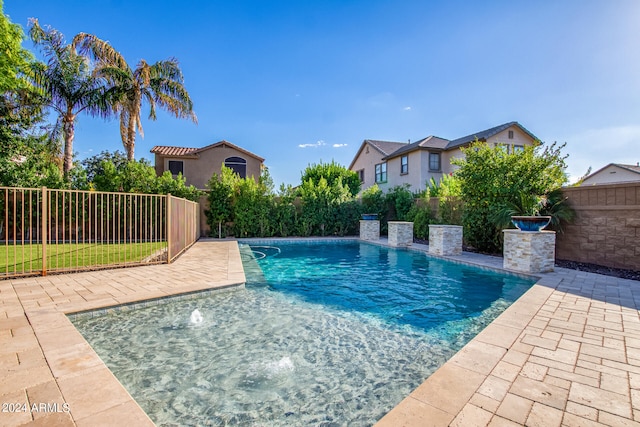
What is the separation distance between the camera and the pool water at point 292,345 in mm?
2477

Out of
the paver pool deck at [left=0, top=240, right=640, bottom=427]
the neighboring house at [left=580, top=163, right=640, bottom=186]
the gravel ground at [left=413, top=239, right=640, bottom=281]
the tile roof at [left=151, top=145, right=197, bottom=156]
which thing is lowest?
the gravel ground at [left=413, top=239, right=640, bottom=281]

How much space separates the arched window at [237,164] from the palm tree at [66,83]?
8.14m

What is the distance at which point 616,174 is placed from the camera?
23250 mm

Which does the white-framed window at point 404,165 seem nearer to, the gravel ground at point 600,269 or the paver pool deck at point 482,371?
the gravel ground at point 600,269

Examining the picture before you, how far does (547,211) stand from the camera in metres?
8.72

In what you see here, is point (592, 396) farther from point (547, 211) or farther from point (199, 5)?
point (199, 5)

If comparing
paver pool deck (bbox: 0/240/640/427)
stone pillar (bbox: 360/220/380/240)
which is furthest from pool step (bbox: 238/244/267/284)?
stone pillar (bbox: 360/220/380/240)

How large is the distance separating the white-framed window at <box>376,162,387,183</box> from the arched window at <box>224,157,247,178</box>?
9.98 m

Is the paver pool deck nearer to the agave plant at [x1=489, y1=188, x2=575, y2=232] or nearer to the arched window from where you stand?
the agave plant at [x1=489, y1=188, x2=575, y2=232]

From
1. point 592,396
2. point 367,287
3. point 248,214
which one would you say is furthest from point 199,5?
point 592,396

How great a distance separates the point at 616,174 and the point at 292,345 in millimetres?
30089

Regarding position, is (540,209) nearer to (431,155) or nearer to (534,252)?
(534,252)

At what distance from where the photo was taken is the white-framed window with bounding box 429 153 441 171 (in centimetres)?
1976

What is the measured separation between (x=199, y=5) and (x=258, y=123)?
8.86m
